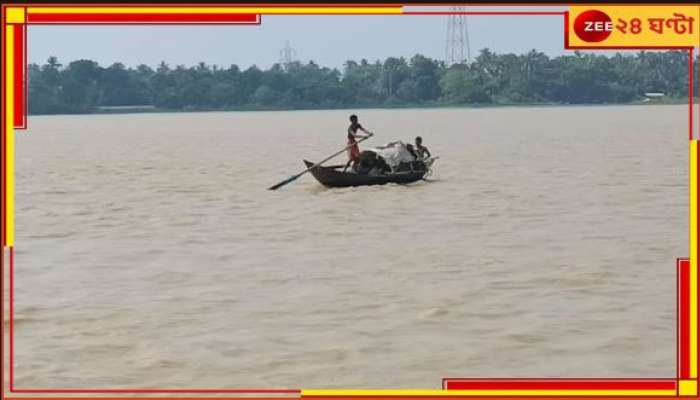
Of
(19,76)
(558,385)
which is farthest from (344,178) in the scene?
(558,385)

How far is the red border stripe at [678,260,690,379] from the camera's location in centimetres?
474

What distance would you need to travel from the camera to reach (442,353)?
695 cm

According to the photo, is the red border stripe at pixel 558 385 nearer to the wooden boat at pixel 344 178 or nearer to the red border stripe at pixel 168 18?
the red border stripe at pixel 168 18

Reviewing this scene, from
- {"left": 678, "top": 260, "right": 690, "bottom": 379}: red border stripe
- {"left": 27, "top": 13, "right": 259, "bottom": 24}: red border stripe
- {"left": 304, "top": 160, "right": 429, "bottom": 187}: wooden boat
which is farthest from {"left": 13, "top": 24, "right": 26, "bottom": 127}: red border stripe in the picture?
{"left": 304, "top": 160, "right": 429, "bottom": 187}: wooden boat

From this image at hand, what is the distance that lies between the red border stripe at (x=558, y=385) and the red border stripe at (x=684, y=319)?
0.09m

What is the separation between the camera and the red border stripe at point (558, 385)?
4.56 meters

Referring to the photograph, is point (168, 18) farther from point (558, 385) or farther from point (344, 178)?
point (344, 178)

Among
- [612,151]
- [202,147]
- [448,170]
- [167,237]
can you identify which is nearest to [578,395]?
[167,237]

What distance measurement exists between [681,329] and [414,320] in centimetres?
326

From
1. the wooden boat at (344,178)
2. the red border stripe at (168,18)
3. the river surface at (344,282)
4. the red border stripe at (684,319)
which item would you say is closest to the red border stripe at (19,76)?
the red border stripe at (168,18)

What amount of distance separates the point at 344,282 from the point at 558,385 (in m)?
5.33

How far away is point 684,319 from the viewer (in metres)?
4.85

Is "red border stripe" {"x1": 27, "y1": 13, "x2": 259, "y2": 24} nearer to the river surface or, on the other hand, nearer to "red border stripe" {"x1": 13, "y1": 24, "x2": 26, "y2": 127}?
"red border stripe" {"x1": 13, "y1": 24, "x2": 26, "y2": 127}

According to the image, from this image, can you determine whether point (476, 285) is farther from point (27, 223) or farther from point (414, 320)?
point (27, 223)
